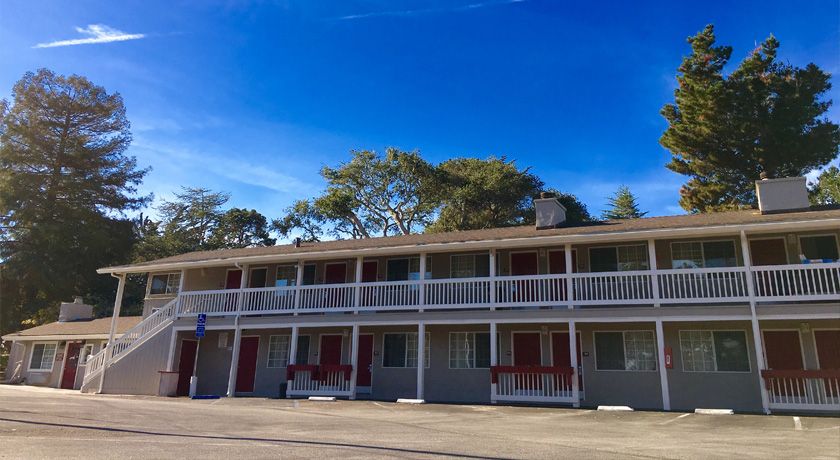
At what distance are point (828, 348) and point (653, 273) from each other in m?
4.76

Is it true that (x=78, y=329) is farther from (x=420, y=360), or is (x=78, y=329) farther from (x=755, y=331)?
(x=755, y=331)

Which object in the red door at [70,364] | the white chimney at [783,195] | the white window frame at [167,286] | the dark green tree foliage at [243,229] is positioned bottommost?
the red door at [70,364]

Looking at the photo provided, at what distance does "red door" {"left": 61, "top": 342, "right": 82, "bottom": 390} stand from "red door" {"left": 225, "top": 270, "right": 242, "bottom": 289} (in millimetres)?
9727

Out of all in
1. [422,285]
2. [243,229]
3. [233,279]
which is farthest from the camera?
[243,229]

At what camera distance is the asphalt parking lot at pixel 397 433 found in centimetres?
743

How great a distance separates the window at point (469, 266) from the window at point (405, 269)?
0.88 m

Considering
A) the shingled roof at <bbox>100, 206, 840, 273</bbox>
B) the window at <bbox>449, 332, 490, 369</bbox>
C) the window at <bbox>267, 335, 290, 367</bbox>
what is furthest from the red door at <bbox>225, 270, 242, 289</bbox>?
the window at <bbox>449, 332, 490, 369</bbox>

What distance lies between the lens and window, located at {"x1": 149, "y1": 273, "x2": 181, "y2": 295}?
2361 centimetres

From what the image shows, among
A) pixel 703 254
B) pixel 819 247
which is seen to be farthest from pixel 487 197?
pixel 819 247

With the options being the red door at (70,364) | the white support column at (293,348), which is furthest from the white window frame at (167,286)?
the white support column at (293,348)

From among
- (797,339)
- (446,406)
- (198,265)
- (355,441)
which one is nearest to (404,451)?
(355,441)

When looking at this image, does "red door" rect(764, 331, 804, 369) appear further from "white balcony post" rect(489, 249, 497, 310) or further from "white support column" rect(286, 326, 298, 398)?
"white support column" rect(286, 326, 298, 398)

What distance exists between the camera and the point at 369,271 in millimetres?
20562

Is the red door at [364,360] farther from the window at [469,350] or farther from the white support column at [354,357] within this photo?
the window at [469,350]
